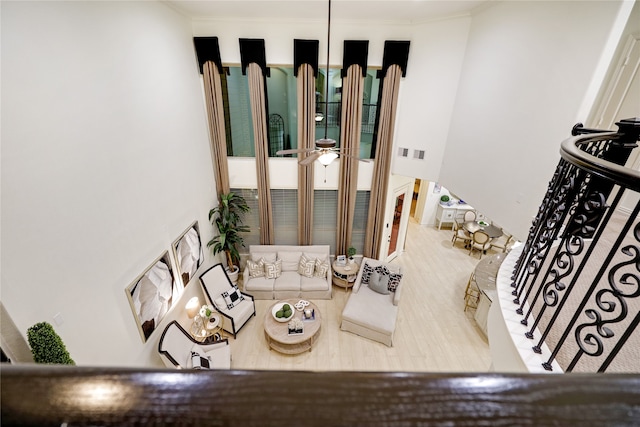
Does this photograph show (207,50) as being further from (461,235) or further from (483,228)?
(461,235)

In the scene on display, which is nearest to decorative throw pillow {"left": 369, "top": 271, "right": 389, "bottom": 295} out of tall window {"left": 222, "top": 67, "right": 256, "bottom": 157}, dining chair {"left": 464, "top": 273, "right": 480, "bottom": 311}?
dining chair {"left": 464, "top": 273, "right": 480, "bottom": 311}

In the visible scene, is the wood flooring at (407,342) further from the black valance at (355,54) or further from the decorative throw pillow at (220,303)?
the black valance at (355,54)

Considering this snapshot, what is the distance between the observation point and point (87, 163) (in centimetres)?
259

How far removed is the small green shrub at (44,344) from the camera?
183 cm

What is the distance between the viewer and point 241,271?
21.9 feet

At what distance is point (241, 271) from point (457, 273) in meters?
Answer: 5.53

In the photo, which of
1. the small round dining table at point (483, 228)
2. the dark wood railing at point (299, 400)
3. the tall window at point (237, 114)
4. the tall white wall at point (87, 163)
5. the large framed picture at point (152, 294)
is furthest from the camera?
the small round dining table at point (483, 228)

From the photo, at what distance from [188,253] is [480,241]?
7.17 metres

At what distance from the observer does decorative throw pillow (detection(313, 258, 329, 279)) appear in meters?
5.97

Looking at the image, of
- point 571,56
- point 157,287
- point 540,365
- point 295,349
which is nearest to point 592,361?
point 540,365

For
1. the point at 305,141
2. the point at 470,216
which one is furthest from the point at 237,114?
the point at 470,216

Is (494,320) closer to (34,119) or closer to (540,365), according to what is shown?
(540,365)

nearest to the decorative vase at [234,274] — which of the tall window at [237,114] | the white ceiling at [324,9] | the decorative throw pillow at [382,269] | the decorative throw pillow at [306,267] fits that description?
the decorative throw pillow at [306,267]

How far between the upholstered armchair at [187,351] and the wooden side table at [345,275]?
2.72 metres
